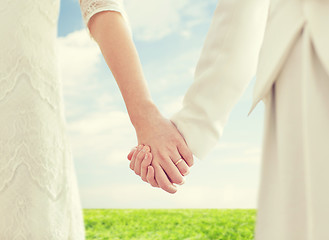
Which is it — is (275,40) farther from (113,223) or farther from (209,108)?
(113,223)

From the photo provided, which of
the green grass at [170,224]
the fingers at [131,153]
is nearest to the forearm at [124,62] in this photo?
the fingers at [131,153]

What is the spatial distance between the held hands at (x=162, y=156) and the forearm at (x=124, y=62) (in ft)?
0.29

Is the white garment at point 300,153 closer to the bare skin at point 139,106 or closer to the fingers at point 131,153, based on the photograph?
the bare skin at point 139,106

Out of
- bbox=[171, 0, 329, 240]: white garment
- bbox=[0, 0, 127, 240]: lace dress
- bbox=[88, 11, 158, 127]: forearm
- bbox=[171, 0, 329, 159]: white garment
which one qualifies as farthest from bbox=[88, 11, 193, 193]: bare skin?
bbox=[171, 0, 329, 240]: white garment

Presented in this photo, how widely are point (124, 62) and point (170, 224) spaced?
4.47 m

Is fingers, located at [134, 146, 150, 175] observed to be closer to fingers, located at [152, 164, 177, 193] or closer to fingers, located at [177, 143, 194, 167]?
fingers, located at [152, 164, 177, 193]

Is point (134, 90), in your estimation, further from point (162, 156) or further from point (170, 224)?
point (170, 224)

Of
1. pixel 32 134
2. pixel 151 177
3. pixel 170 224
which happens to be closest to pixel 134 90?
pixel 151 177

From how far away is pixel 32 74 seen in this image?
1.59 metres

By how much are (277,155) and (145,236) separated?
15.3ft

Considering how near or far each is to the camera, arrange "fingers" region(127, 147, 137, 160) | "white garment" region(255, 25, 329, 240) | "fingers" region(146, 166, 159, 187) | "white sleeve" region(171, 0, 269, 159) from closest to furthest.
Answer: "white garment" region(255, 25, 329, 240) → "white sleeve" region(171, 0, 269, 159) → "fingers" region(146, 166, 159, 187) → "fingers" region(127, 147, 137, 160)

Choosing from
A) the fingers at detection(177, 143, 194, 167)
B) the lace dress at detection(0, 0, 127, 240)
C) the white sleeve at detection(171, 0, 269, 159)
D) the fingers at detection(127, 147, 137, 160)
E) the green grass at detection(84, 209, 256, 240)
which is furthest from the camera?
the green grass at detection(84, 209, 256, 240)

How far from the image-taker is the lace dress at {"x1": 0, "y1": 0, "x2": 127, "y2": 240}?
1527 mm

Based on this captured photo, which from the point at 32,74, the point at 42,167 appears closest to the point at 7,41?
the point at 32,74
